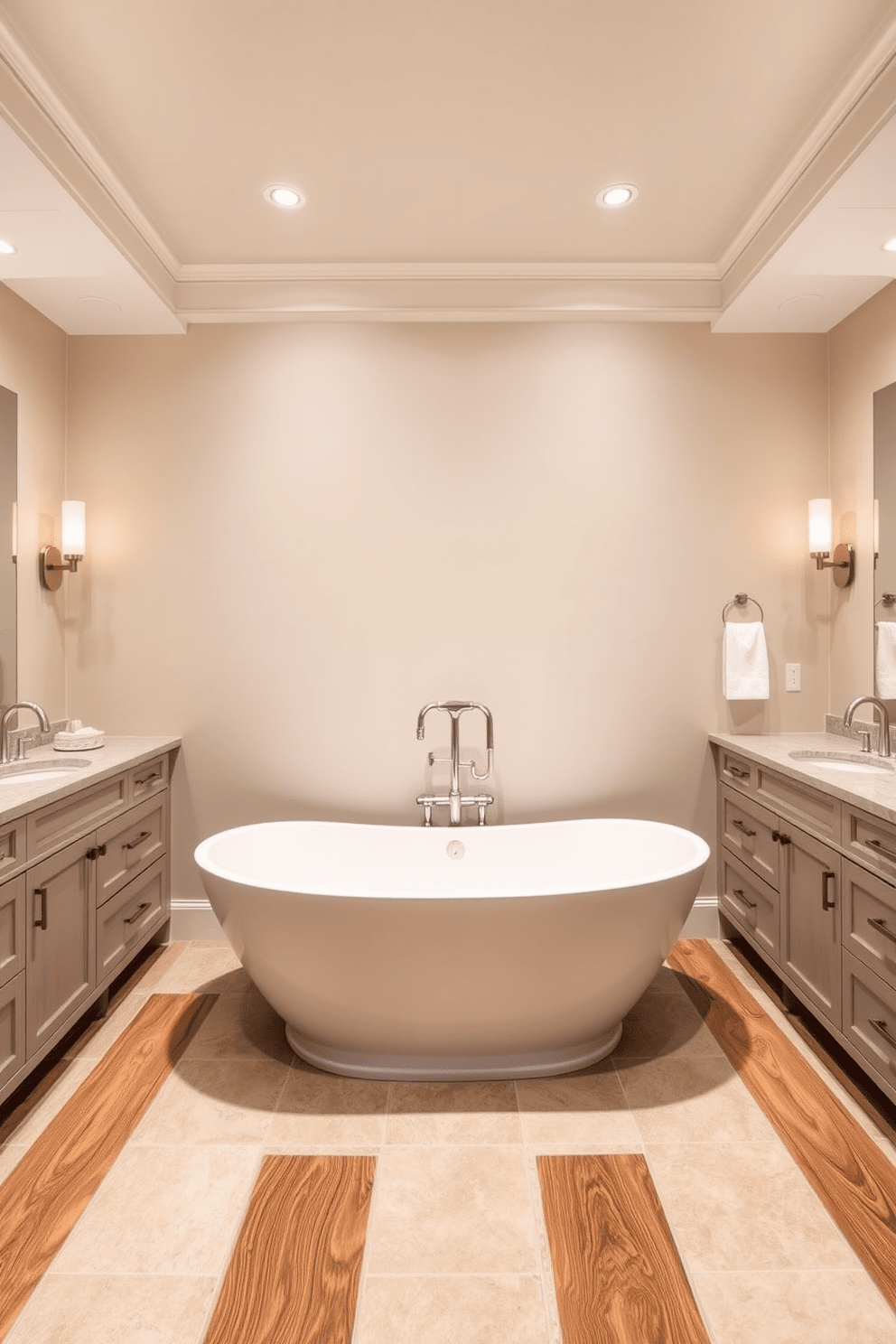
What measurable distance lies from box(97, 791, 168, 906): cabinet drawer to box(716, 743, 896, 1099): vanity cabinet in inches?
86.2

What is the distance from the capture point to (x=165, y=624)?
3064 millimetres

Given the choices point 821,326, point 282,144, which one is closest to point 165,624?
point 282,144

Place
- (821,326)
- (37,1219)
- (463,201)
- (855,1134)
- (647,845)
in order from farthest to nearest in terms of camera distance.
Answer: (821,326)
(647,845)
(463,201)
(855,1134)
(37,1219)

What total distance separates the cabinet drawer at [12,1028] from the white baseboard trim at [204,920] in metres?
1.17

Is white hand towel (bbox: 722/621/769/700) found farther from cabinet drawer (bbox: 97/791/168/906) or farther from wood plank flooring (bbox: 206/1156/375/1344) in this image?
cabinet drawer (bbox: 97/791/168/906)

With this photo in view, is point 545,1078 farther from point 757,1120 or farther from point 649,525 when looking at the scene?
point 649,525

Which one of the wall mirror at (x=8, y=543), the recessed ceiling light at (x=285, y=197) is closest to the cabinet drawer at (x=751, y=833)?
the recessed ceiling light at (x=285, y=197)

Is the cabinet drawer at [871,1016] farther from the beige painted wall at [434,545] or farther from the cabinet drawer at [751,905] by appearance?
the beige painted wall at [434,545]

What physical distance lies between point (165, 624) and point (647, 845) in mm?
2062

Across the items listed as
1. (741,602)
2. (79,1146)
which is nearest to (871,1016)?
(741,602)

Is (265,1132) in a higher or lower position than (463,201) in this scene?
lower

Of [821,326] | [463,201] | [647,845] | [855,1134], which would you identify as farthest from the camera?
[821,326]

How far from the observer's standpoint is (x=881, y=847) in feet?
6.22

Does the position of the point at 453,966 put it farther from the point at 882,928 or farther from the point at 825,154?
the point at 825,154
